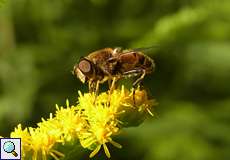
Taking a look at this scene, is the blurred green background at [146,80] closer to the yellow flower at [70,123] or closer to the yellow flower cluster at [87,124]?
the yellow flower cluster at [87,124]

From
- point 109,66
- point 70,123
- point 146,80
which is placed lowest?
point 70,123

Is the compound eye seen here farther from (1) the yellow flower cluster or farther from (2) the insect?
(1) the yellow flower cluster

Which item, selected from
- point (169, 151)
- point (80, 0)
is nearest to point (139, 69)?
point (169, 151)

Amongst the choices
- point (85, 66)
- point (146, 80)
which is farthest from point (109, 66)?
point (146, 80)

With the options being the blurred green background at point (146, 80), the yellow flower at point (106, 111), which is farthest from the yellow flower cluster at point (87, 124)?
the blurred green background at point (146, 80)

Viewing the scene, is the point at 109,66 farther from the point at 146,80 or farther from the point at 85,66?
the point at 146,80

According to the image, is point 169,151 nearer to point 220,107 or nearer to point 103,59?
point 220,107
